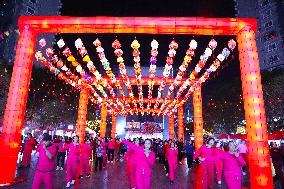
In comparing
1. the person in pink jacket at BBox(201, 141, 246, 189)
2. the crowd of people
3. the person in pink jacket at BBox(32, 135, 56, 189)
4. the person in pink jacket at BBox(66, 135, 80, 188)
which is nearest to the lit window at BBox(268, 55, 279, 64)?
the crowd of people

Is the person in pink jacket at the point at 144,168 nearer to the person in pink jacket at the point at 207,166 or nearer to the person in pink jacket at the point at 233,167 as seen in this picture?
the person in pink jacket at the point at 233,167

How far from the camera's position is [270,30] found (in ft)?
156

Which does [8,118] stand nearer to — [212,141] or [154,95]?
[212,141]

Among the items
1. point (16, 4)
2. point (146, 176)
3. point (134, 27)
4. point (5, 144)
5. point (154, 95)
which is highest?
point (16, 4)

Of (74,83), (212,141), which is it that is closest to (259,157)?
(212,141)

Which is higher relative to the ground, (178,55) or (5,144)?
(178,55)

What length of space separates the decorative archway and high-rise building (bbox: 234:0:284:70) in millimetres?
40372

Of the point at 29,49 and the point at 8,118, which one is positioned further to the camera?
the point at 29,49

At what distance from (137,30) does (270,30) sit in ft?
154

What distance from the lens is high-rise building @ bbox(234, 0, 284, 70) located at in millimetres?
45562

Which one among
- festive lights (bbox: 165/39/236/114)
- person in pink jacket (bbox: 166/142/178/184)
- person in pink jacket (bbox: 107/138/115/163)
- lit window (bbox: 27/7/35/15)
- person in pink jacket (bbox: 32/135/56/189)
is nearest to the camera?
person in pink jacket (bbox: 32/135/56/189)

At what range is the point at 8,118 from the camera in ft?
29.8

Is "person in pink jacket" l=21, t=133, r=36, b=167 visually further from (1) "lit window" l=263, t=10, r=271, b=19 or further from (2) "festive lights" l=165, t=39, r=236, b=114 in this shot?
(1) "lit window" l=263, t=10, r=271, b=19

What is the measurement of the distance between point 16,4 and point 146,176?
2070 inches
